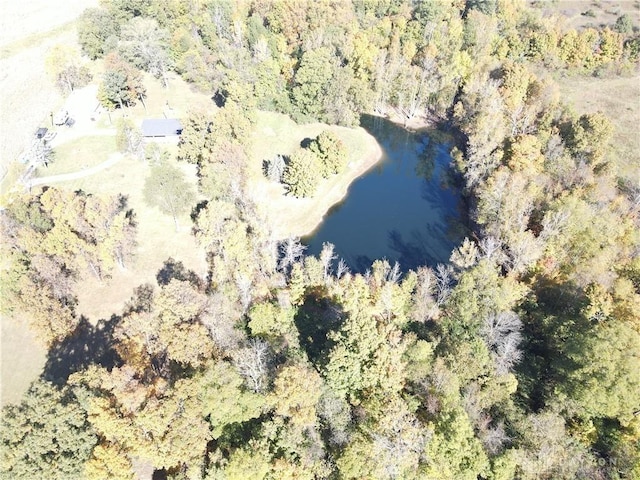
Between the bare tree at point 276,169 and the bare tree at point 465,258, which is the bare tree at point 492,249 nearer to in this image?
the bare tree at point 465,258

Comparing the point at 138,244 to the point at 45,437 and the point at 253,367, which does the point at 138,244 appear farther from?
the point at 253,367

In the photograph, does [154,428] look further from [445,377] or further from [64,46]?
[64,46]

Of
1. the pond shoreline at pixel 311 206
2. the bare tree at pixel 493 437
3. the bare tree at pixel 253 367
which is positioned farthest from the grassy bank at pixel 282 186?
the bare tree at pixel 493 437

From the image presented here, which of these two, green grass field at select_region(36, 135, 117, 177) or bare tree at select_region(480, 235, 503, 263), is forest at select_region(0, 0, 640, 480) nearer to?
bare tree at select_region(480, 235, 503, 263)

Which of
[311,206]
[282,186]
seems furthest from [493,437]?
[282,186]

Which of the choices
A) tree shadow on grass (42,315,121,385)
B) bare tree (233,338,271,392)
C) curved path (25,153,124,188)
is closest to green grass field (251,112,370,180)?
curved path (25,153,124,188)

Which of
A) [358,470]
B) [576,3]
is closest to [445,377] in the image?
[358,470]
